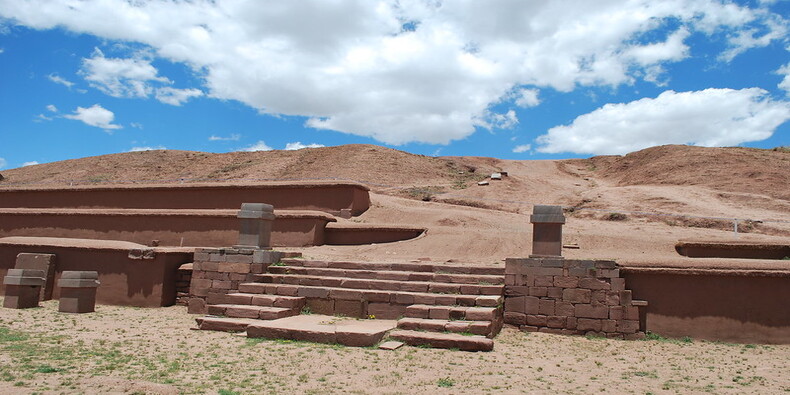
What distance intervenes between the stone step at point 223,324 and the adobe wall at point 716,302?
6.55 m

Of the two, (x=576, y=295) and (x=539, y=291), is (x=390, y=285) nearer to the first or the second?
(x=539, y=291)

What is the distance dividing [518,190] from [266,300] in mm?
19207

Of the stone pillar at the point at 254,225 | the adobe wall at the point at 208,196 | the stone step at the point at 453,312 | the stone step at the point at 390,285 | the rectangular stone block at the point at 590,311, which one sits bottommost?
the stone step at the point at 453,312

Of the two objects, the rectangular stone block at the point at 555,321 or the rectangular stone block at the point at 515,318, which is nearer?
the rectangular stone block at the point at 555,321

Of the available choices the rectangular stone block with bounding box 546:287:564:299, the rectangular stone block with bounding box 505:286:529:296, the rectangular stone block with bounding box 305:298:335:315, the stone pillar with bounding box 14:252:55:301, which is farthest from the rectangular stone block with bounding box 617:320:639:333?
the stone pillar with bounding box 14:252:55:301

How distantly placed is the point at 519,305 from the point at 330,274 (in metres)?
3.74

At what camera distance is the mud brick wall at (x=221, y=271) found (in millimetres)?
10992

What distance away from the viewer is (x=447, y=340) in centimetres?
778

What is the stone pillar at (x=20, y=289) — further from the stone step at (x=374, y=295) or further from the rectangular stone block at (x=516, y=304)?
the rectangular stone block at (x=516, y=304)

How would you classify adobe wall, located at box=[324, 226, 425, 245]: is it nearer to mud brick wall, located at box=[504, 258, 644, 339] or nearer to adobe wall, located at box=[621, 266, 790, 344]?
mud brick wall, located at box=[504, 258, 644, 339]

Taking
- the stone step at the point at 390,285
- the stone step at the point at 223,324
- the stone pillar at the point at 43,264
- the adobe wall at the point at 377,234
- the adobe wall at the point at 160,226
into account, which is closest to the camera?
the stone step at the point at 223,324

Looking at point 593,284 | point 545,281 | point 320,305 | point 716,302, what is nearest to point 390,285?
point 320,305

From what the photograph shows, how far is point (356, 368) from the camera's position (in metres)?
6.65

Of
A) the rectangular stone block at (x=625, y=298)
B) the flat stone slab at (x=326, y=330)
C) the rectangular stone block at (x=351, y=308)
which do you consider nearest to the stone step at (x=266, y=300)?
the flat stone slab at (x=326, y=330)
